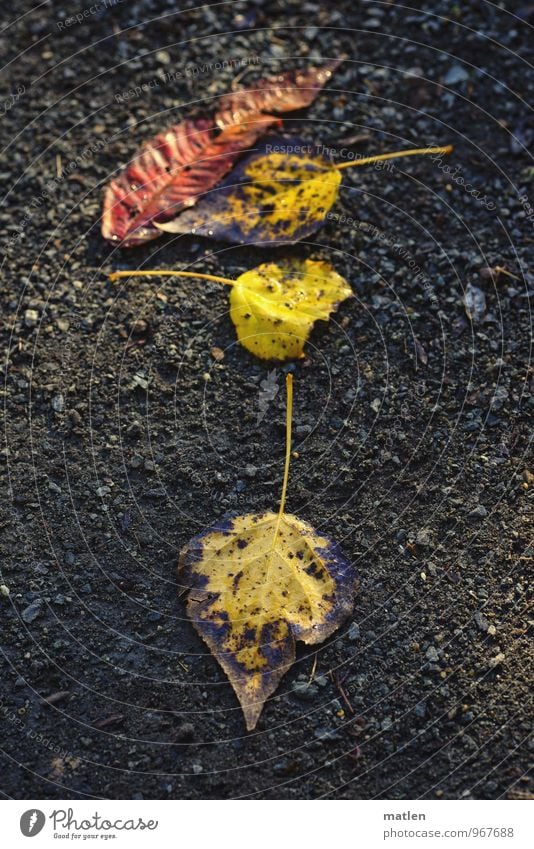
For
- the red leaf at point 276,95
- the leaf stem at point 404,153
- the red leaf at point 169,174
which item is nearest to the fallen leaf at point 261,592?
the red leaf at point 169,174

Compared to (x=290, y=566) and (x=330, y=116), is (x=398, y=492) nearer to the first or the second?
(x=290, y=566)

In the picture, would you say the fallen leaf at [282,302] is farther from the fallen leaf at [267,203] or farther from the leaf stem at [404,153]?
the leaf stem at [404,153]

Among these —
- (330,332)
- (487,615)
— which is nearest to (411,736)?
(487,615)

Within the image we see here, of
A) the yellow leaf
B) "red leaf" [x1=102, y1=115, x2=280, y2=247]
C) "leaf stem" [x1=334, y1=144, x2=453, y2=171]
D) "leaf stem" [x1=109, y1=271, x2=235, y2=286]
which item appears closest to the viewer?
the yellow leaf

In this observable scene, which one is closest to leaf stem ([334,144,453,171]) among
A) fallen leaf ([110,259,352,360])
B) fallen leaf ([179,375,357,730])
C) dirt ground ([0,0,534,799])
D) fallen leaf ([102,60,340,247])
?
dirt ground ([0,0,534,799])

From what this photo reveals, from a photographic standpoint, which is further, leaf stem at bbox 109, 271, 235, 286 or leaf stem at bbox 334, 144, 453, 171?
leaf stem at bbox 334, 144, 453, 171

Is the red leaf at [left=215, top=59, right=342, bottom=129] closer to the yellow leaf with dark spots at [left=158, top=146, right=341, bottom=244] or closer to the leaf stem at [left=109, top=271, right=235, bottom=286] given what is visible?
the yellow leaf with dark spots at [left=158, top=146, right=341, bottom=244]

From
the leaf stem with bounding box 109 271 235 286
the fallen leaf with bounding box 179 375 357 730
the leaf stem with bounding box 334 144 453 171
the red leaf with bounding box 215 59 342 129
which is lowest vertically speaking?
the fallen leaf with bounding box 179 375 357 730
